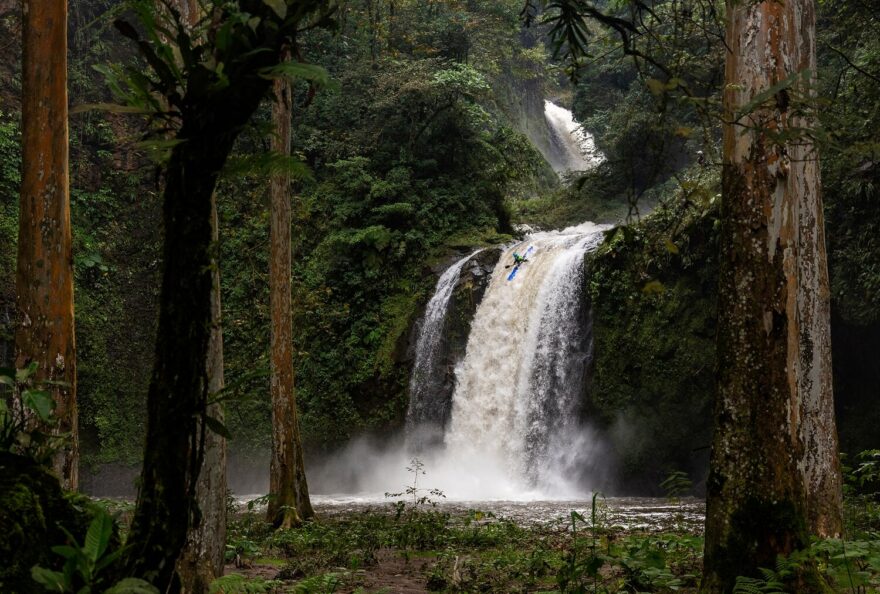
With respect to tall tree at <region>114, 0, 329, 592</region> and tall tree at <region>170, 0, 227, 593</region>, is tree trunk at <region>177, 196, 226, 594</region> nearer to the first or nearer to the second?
tall tree at <region>170, 0, 227, 593</region>

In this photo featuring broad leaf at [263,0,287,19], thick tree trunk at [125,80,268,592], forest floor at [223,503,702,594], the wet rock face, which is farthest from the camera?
the wet rock face

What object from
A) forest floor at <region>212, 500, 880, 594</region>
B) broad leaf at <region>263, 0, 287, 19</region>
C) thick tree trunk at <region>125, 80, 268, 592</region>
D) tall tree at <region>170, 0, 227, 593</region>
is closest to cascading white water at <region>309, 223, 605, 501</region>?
forest floor at <region>212, 500, 880, 594</region>

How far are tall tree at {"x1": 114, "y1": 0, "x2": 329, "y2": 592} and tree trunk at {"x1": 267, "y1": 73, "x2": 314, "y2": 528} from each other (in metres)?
7.71

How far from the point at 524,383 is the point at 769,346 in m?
12.0

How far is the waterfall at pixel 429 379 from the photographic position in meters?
17.1

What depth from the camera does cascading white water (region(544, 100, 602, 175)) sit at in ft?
125

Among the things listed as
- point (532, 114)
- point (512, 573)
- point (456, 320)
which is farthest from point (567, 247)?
point (532, 114)

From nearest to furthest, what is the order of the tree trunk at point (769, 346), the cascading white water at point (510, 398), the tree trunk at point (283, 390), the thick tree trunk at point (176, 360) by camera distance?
the thick tree trunk at point (176, 360) < the tree trunk at point (769, 346) < the tree trunk at point (283, 390) < the cascading white water at point (510, 398)

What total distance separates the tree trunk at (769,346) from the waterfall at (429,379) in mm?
13122

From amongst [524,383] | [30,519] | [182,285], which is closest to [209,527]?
[30,519]

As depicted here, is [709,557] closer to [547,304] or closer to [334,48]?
[547,304]

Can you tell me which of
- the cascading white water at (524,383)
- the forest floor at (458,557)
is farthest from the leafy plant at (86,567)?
the cascading white water at (524,383)

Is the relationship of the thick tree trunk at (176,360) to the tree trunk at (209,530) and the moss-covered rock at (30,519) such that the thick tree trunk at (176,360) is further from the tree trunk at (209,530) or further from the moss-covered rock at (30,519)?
the tree trunk at (209,530)

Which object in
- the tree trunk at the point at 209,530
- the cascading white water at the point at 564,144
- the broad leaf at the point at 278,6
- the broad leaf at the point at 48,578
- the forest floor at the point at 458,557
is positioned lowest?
the forest floor at the point at 458,557
